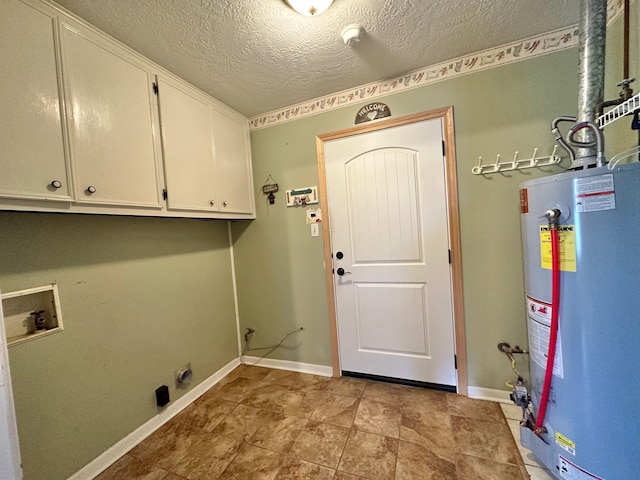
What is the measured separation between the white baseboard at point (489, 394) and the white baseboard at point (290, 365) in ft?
3.53

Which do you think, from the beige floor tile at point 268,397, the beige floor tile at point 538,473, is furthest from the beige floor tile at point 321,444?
the beige floor tile at point 538,473

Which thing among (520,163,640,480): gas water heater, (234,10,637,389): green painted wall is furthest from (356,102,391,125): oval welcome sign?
(520,163,640,480): gas water heater

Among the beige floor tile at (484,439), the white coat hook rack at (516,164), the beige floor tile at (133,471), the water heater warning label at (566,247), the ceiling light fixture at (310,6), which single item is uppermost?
the ceiling light fixture at (310,6)

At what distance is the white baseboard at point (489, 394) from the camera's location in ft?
5.55

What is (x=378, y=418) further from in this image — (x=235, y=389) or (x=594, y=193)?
(x=594, y=193)

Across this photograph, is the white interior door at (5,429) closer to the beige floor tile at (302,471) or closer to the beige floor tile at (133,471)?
the beige floor tile at (133,471)

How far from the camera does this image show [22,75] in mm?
987

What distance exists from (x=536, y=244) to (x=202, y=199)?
6.56 ft

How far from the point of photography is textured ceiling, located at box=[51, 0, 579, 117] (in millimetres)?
1205

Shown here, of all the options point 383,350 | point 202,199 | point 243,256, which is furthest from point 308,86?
point 383,350

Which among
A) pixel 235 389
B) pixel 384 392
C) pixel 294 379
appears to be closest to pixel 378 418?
pixel 384 392

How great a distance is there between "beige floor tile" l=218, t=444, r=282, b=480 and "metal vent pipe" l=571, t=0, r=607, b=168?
82.1 inches

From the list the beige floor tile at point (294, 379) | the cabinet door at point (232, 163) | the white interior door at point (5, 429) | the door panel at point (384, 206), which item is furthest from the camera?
the beige floor tile at point (294, 379)

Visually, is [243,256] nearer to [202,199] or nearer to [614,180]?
[202,199]
